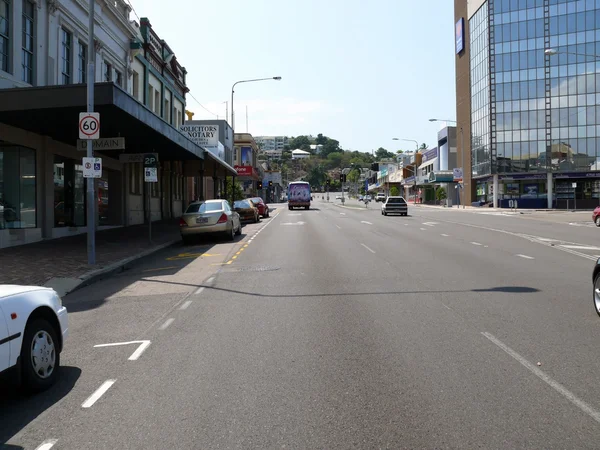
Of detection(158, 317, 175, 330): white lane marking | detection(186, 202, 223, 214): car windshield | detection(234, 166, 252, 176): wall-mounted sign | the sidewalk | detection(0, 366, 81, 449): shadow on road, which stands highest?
detection(234, 166, 252, 176): wall-mounted sign

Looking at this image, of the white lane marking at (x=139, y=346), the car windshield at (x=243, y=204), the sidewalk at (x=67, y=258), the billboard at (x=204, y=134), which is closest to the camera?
the white lane marking at (x=139, y=346)

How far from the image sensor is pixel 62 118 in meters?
17.5

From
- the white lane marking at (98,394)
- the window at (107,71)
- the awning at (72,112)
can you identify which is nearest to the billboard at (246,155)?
the window at (107,71)

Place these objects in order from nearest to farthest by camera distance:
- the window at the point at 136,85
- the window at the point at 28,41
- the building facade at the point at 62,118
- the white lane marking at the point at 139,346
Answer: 1. the white lane marking at the point at 139,346
2. the building facade at the point at 62,118
3. the window at the point at 28,41
4. the window at the point at 136,85

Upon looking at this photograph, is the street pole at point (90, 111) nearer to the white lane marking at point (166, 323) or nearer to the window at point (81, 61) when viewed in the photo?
the white lane marking at point (166, 323)

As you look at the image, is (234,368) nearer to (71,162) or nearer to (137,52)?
(71,162)

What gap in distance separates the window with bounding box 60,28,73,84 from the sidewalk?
19.8ft

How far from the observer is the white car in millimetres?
4711

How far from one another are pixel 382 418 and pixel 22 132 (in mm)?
18048

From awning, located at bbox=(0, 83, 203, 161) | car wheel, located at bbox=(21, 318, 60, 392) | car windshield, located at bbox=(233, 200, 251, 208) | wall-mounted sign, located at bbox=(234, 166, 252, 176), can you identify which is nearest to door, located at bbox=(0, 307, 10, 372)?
car wheel, located at bbox=(21, 318, 60, 392)

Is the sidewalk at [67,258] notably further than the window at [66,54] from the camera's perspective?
No

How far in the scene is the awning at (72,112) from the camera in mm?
15461

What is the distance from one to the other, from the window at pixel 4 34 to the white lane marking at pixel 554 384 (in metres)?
16.7

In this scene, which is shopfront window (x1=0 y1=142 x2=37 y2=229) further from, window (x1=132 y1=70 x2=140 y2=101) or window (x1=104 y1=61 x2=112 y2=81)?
window (x1=132 y1=70 x2=140 y2=101)
